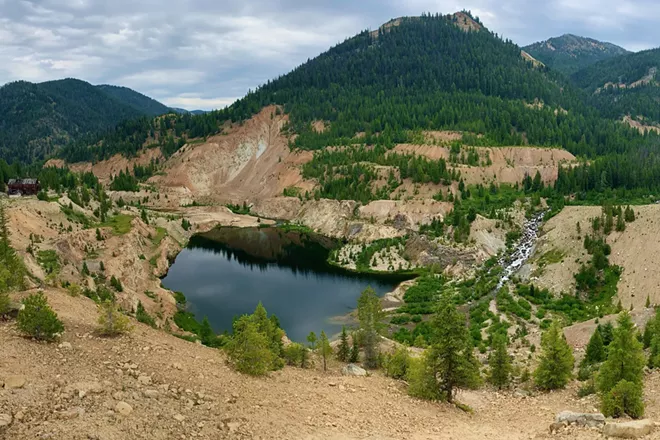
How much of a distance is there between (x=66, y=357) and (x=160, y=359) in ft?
11.7

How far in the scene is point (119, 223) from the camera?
7756 cm

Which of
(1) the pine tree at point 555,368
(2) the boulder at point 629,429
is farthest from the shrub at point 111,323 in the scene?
(1) the pine tree at point 555,368

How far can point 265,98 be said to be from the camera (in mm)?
195625

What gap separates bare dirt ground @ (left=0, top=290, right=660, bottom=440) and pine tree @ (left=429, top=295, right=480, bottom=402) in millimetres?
1790

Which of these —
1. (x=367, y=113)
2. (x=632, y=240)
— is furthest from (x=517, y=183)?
(x=367, y=113)

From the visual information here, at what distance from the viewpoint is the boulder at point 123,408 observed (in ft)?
52.3

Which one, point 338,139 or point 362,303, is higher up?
point 338,139

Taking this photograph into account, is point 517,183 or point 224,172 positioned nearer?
point 517,183

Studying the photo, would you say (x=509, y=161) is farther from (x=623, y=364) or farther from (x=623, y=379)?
(x=623, y=379)

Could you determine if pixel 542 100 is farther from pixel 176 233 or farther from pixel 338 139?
pixel 176 233

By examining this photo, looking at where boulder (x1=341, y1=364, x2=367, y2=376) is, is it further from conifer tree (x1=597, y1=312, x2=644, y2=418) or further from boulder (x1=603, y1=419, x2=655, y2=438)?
boulder (x1=603, y1=419, x2=655, y2=438)

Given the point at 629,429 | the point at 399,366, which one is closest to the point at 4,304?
the point at 399,366

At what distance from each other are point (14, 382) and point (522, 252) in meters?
75.0

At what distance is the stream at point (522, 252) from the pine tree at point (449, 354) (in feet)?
136
